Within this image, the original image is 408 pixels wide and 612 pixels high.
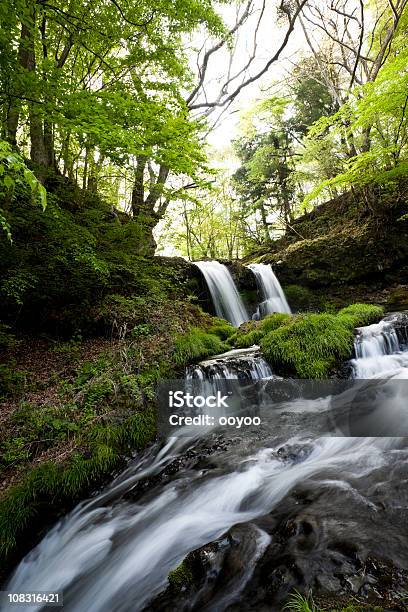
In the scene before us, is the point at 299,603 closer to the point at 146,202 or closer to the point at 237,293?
the point at 146,202

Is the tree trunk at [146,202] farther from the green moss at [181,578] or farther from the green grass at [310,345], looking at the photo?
the green moss at [181,578]

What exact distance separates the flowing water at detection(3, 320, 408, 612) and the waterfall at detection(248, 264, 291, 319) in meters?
7.99

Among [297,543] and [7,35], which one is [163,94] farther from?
[297,543]

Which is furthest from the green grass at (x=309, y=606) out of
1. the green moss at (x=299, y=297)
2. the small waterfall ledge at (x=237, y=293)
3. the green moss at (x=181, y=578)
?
the green moss at (x=299, y=297)

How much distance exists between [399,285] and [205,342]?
863 cm

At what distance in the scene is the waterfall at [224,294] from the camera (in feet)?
40.6

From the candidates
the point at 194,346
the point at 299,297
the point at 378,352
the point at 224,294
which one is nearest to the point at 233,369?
the point at 194,346

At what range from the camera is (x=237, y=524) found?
3078 millimetres

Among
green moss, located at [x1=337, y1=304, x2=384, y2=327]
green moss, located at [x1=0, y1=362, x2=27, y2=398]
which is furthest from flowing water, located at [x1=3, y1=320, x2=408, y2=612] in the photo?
green moss, located at [x1=337, y1=304, x2=384, y2=327]

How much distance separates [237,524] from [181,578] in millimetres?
Result: 746

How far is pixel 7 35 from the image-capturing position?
12.7 ft

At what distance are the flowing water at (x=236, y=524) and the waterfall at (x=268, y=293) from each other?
799cm

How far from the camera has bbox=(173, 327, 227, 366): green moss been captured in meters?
6.92

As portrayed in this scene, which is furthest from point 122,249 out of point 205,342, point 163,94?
point 163,94
